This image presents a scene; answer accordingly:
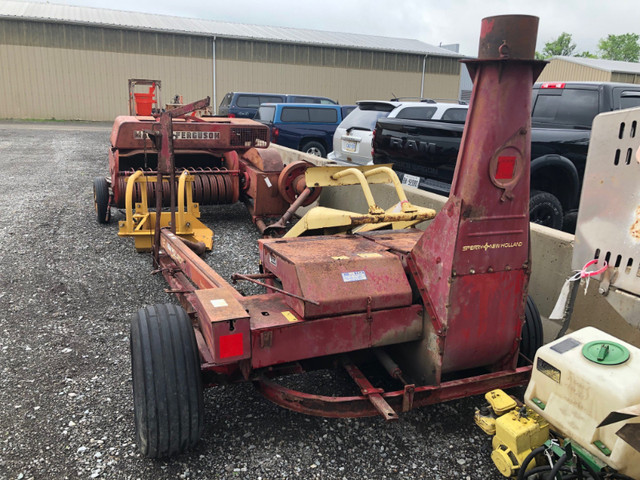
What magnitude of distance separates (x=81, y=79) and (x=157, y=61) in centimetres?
381

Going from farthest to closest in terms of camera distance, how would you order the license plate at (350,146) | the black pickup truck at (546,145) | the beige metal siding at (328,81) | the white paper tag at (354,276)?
the beige metal siding at (328,81) < the license plate at (350,146) < the black pickup truck at (546,145) < the white paper tag at (354,276)

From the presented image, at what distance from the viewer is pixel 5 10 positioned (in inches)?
1020

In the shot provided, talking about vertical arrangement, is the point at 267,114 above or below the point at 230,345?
above

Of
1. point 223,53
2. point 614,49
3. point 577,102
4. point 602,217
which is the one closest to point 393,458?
point 602,217

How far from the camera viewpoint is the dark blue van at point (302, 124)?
14.7 m

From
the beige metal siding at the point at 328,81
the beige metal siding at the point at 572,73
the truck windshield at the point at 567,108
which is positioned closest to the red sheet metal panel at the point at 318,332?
the truck windshield at the point at 567,108

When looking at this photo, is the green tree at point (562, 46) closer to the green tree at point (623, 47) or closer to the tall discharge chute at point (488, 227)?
the green tree at point (623, 47)

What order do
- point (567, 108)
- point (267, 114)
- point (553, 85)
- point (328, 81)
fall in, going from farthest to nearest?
point (328, 81)
point (267, 114)
point (553, 85)
point (567, 108)

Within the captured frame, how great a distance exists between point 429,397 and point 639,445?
1.22m

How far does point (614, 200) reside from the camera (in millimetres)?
2809

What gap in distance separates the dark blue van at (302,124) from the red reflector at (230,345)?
12260 millimetres

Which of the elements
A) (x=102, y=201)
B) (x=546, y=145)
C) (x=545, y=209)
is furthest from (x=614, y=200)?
(x=102, y=201)

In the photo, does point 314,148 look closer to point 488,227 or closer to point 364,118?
point 364,118

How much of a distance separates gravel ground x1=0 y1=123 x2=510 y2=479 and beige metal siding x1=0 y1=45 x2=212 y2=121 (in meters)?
23.2
